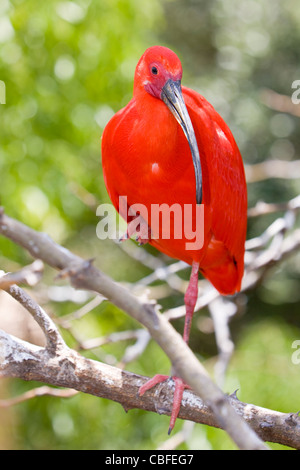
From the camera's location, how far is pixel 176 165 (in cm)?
173

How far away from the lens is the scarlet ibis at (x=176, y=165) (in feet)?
5.27

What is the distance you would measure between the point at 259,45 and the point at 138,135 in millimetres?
4529

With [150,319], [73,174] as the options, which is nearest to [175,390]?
[150,319]

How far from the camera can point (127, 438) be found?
11.7 ft

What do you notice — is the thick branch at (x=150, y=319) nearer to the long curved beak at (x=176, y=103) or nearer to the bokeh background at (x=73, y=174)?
the long curved beak at (x=176, y=103)

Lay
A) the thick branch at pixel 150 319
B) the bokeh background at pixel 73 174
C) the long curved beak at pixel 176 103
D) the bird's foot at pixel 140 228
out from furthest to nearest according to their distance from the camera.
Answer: the bokeh background at pixel 73 174 < the bird's foot at pixel 140 228 < the long curved beak at pixel 176 103 < the thick branch at pixel 150 319

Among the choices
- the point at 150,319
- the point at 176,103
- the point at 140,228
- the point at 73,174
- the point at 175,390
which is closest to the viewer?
the point at 150,319

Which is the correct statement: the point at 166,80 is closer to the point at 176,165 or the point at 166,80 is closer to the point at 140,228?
the point at 176,165

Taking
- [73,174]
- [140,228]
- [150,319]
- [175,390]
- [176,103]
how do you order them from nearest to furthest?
[150,319] → [176,103] → [175,390] → [140,228] → [73,174]

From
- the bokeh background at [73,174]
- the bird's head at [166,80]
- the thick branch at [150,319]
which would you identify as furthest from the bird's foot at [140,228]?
the thick branch at [150,319]

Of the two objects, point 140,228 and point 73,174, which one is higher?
point 73,174

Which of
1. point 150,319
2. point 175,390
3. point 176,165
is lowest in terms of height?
point 175,390

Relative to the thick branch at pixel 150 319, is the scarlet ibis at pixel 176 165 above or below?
above

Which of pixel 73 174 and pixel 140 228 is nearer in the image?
pixel 140 228
